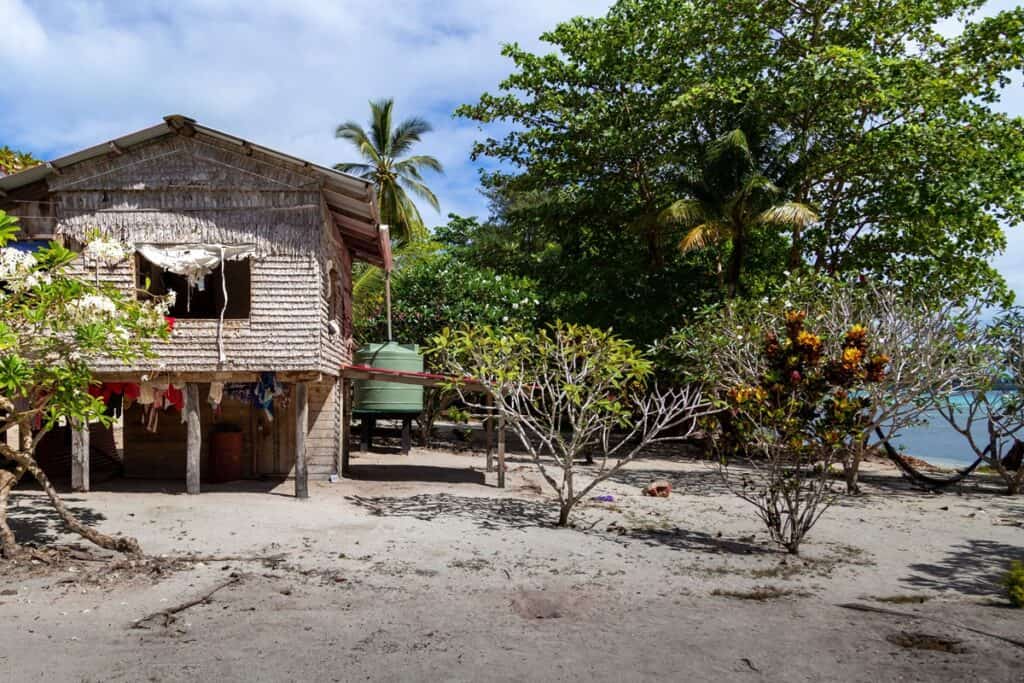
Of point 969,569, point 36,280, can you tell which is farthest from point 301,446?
point 969,569

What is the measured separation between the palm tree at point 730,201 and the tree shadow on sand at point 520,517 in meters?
9.22

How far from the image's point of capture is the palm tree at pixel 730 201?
1944 centimetres

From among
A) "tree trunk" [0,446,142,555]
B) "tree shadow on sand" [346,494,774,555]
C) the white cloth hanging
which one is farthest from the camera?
the white cloth hanging

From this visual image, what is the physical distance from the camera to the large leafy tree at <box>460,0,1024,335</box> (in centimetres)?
1972

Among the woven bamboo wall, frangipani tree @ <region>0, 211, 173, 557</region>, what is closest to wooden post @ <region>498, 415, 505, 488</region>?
the woven bamboo wall

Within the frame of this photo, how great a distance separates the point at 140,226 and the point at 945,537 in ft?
46.4

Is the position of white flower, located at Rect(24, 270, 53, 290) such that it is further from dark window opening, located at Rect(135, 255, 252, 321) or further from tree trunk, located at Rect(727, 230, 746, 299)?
tree trunk, located at Rect(727, 230, 746, 299)

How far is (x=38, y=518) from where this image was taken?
11508 millimetres

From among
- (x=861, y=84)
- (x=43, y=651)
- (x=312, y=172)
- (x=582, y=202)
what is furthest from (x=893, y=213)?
(x=43, y=651)

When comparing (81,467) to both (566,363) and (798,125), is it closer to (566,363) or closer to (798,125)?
(566,363)

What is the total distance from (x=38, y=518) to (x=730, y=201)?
1618cm

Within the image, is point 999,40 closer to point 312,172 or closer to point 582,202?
point 582,202

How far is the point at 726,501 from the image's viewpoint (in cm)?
1549

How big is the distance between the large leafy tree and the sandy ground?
9.74m
